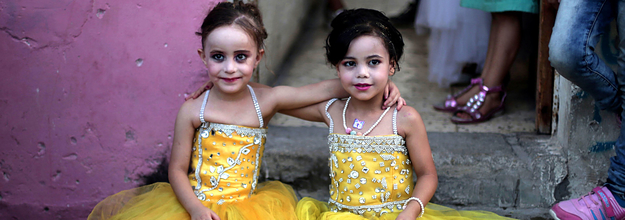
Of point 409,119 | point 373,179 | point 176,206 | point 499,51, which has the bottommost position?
point 176,206

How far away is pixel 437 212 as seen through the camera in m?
2.06

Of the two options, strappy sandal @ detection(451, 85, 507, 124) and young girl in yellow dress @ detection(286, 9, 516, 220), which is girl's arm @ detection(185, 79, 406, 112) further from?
strappy sandal @ detection(451, 85, 507, 124)

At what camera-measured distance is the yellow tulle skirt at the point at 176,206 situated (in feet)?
6.63

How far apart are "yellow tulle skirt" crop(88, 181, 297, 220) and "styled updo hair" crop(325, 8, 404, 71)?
650 millimetres

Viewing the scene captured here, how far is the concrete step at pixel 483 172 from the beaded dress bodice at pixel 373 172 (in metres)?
0.50

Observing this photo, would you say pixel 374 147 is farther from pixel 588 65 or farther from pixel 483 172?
pixel 588 65

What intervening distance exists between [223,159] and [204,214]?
10.6 inches

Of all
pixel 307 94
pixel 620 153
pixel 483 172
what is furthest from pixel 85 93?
pixel 620 153

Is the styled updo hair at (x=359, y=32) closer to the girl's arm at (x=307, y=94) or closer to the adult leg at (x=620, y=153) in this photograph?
the girl's arm at (x=307, y=94)

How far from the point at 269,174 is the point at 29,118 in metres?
1.34

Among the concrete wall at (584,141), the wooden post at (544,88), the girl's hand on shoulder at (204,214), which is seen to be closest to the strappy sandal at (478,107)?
the wooden post at (544,88)

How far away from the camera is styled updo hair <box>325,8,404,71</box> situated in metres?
1.95

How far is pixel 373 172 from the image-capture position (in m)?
2.05

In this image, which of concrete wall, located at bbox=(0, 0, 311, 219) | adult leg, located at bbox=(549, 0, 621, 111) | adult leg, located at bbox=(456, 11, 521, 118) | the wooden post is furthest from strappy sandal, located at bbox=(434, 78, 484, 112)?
concrete wall, located at bbox=(0, 0, 311, 219)
